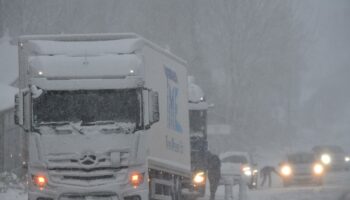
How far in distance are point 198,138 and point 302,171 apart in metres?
11.1

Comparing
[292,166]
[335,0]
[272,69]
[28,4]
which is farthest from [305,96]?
[292,166]

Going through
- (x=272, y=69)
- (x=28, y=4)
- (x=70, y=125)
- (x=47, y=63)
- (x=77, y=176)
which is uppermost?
(x=28, y=4)

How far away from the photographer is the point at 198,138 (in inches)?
979

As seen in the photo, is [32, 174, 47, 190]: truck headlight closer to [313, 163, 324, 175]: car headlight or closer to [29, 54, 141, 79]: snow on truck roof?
[29, 54, 141, 79]: snow on truck roof

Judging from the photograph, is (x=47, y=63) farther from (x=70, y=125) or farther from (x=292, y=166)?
(x=292, y=166)

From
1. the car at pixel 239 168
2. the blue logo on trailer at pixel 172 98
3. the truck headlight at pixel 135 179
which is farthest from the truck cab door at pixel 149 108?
the car at pixel 239 168

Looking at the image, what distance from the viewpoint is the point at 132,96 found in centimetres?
1642

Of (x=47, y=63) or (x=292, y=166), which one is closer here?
(x=47, y=63)

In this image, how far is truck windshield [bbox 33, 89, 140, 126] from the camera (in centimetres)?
1633

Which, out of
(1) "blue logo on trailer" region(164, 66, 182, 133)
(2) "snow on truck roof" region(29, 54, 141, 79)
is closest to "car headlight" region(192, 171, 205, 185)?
(1) "blue logo on trailer" region(164, 66, 182, 133)

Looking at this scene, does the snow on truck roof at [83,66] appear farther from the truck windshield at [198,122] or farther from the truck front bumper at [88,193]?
the truck windshield at [198,122]

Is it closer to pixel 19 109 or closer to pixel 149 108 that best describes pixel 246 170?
pixel 149 108

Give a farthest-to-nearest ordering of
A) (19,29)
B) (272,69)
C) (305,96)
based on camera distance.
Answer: (305,96) → (272,69) → (19,29)

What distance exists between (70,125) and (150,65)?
7.96 ft
